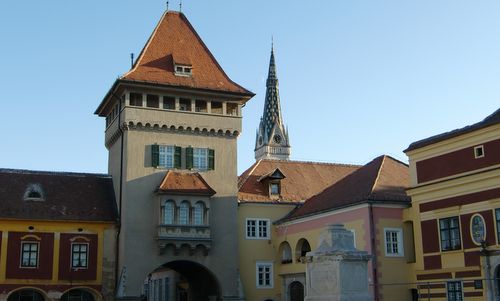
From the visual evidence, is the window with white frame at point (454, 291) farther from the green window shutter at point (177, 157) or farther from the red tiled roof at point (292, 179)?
the green window shutter at point (177, 157)

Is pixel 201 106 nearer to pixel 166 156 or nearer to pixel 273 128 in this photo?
pixel 166 156

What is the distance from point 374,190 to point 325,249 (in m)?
17.5

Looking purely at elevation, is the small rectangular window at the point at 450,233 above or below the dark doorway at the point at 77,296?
above

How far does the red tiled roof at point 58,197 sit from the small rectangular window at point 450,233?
63.3 ft

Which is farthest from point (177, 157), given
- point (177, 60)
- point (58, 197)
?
point (58, 197)

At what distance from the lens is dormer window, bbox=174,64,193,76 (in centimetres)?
4312

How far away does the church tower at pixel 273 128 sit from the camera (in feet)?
373

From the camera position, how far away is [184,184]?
40844mm

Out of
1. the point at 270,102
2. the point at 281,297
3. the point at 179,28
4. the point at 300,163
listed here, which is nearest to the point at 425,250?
the point at 281,297

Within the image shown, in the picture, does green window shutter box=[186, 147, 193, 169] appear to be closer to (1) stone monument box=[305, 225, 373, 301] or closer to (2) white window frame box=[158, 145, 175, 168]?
(2) white window frame box=[158, 145, 175, 168]

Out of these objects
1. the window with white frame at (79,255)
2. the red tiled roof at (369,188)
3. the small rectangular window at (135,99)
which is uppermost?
the small rectangular window at (135,99)

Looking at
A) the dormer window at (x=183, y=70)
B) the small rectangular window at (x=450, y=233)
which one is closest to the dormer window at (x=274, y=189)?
the dormer window at (x=183, y=70)

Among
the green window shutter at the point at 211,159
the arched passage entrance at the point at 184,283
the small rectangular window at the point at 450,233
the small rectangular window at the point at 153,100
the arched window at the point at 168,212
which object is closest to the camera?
the small rectangular window at the point at 450,233

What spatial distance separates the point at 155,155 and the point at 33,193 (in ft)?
24.7
